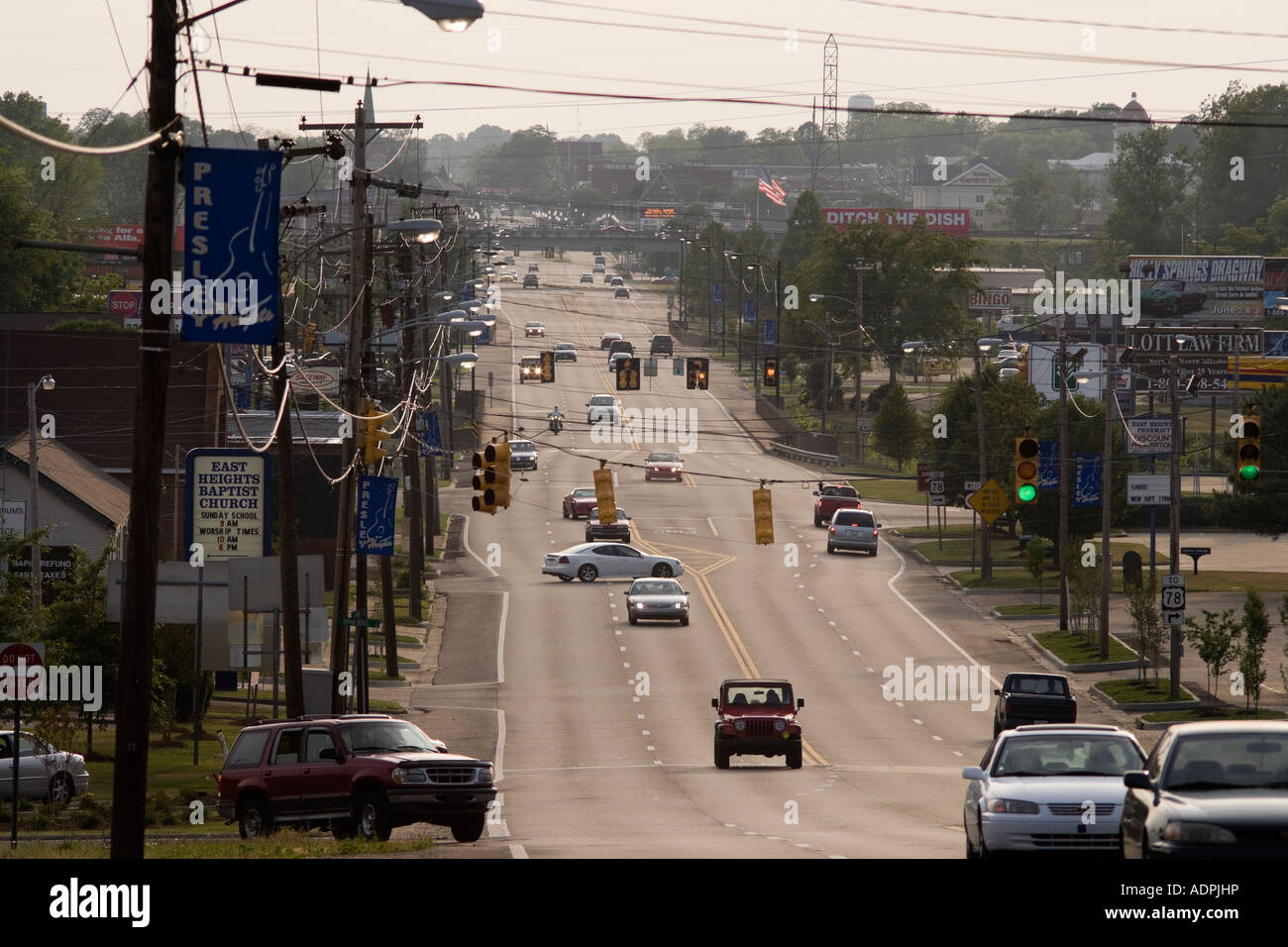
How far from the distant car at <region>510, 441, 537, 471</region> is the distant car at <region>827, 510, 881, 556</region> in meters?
22.9

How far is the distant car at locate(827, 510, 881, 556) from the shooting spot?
68.1m

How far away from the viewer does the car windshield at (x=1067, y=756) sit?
17.4 m

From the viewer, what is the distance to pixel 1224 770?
13922 millimetres

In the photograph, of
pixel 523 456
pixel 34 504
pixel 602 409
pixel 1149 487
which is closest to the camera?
pixel 34 504

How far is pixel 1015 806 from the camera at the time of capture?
1625cm

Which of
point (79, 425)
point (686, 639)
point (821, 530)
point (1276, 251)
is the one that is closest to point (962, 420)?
point (821, 530)

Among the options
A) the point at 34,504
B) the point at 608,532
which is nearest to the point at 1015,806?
the point at 34,504

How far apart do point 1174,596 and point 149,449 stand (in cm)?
3195

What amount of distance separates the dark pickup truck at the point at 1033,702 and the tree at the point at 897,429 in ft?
159

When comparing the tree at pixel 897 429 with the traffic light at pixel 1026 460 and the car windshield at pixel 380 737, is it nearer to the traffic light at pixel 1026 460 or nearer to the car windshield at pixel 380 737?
the traffic light at pixel 1026 460

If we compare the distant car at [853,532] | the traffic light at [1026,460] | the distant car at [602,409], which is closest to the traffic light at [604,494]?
the distant car at [853,532]

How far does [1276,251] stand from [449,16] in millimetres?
166457

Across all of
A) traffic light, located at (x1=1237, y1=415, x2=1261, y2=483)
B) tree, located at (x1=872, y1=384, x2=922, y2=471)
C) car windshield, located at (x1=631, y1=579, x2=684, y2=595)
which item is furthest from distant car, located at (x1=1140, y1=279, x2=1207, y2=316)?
traffic light, located at (x1=1237, y1=415, x2=1261, y2=483)

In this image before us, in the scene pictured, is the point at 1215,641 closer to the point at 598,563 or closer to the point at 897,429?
the point at 598,563
